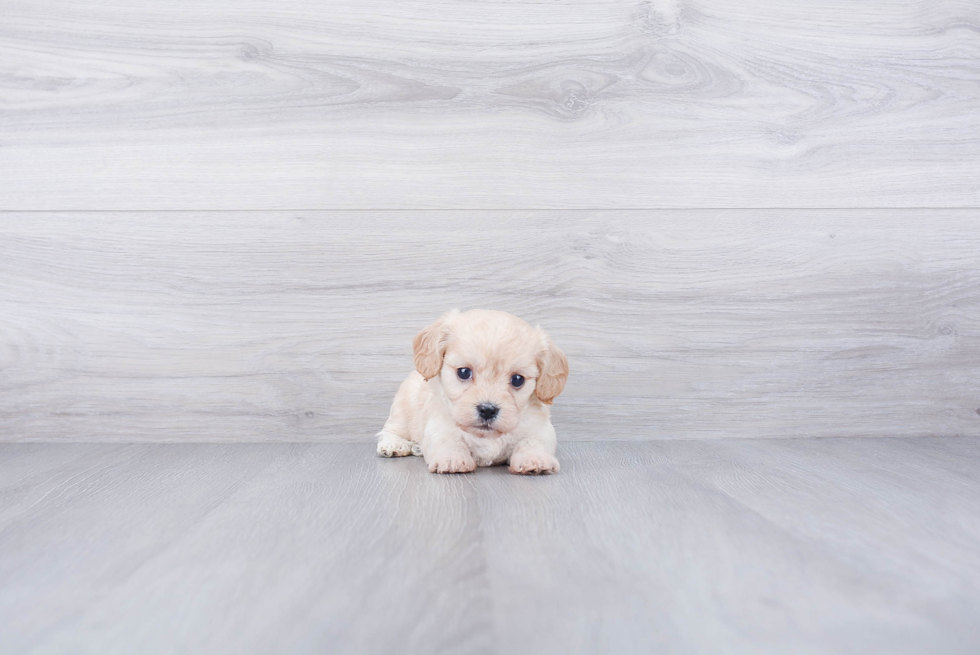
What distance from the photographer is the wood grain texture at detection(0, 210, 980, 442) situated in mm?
1476

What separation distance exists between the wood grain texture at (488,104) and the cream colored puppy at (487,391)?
43 centimetres

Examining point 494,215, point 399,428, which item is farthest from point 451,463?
point 494,215

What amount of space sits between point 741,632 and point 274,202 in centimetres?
129

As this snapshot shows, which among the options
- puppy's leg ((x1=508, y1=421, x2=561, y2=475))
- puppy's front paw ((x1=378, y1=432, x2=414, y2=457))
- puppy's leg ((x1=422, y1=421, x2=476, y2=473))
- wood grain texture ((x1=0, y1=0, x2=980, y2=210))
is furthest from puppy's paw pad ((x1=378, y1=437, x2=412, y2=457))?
wood grain texture ((x1=0, y1=0, x2=980, y2=210))

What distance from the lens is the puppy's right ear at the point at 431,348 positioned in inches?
46.9

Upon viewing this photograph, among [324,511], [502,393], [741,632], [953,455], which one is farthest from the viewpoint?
[953,455]

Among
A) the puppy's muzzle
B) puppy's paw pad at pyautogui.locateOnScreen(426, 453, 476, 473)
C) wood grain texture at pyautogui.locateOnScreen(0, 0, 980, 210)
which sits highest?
wood grain texture at pyautogui.locateOnScreen(0, 0, 980, 210)

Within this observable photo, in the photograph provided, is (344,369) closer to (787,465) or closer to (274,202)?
(274,202)

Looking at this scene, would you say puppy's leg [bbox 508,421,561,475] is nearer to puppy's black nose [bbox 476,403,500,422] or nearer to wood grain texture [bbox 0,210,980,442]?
puppy's black nose [bbox 476,403,500,422]

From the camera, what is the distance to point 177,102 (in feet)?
4.87

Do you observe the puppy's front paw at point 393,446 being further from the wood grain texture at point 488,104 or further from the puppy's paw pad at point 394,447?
the wood grain texture at point 488,104

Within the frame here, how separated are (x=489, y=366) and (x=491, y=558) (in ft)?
1.56

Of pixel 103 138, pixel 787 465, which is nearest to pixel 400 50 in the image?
pixel 103 138

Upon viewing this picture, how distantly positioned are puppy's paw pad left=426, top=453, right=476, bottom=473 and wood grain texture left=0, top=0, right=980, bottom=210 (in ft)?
1.98
